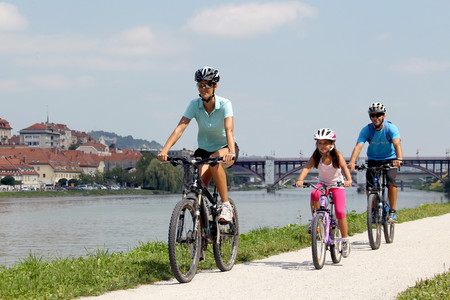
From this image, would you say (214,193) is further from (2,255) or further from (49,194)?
(49,194)

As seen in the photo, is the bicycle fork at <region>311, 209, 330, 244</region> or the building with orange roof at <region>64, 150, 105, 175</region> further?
the building with orange roof at <region>64, 150, 105, 175</region>

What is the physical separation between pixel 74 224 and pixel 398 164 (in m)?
23.1

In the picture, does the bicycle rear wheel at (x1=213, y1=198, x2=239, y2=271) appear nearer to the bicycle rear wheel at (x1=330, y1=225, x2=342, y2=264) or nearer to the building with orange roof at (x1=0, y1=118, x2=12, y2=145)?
the bicycle rear wheel at (x1=330, y1=225, x2=342, y2=264)

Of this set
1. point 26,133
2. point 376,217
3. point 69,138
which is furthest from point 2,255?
point 69,138

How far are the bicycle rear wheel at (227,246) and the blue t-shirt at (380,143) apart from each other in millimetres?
2844

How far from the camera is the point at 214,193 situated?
20.9 ft

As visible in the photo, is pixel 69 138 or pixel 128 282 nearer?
pixel 128 282

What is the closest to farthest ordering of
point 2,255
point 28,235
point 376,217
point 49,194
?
point 376,217 < point 2,255 < point 28,235 < point 49,194

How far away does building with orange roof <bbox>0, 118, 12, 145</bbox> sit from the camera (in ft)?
549

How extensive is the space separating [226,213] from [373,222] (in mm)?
2928

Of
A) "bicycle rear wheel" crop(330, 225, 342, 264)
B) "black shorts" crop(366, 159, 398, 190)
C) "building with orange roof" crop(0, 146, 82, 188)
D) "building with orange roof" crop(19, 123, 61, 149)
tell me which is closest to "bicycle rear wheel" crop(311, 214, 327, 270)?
"bicycle rear wheel" crop(330, 225, 342, 264)

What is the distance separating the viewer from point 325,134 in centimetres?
694

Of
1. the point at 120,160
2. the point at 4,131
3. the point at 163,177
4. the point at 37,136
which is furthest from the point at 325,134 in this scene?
the point at 4,131

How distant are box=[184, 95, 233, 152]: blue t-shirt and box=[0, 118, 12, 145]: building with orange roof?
169378 mm
